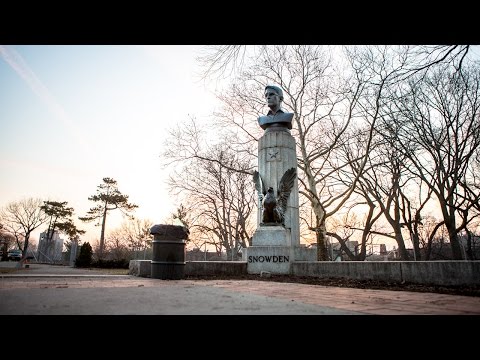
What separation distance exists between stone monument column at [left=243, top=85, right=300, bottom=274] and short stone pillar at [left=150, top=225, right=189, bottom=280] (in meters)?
3.70

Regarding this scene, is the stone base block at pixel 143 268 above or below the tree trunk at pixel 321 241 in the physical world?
below

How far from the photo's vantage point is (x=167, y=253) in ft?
27.0

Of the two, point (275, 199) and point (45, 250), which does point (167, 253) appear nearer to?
point (275, 199)

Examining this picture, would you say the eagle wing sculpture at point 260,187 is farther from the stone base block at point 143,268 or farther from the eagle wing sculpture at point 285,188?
the stone base block at point 143,268

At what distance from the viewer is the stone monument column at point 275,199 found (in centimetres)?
1107

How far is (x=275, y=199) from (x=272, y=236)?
1409mm

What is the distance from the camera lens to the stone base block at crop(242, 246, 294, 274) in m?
10.9

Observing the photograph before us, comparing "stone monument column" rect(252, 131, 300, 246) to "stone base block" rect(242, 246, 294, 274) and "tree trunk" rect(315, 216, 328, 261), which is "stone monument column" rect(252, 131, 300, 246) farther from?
"tree trunk" rect(315, 216, 328, 261)

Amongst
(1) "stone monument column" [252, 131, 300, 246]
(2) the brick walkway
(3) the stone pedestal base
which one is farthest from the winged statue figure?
(2) the brick walkway

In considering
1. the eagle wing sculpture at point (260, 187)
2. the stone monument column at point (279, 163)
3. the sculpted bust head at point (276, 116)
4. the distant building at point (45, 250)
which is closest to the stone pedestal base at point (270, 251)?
the stone monument column at point (279, 163)

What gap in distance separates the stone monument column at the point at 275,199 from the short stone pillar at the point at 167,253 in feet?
12.1
